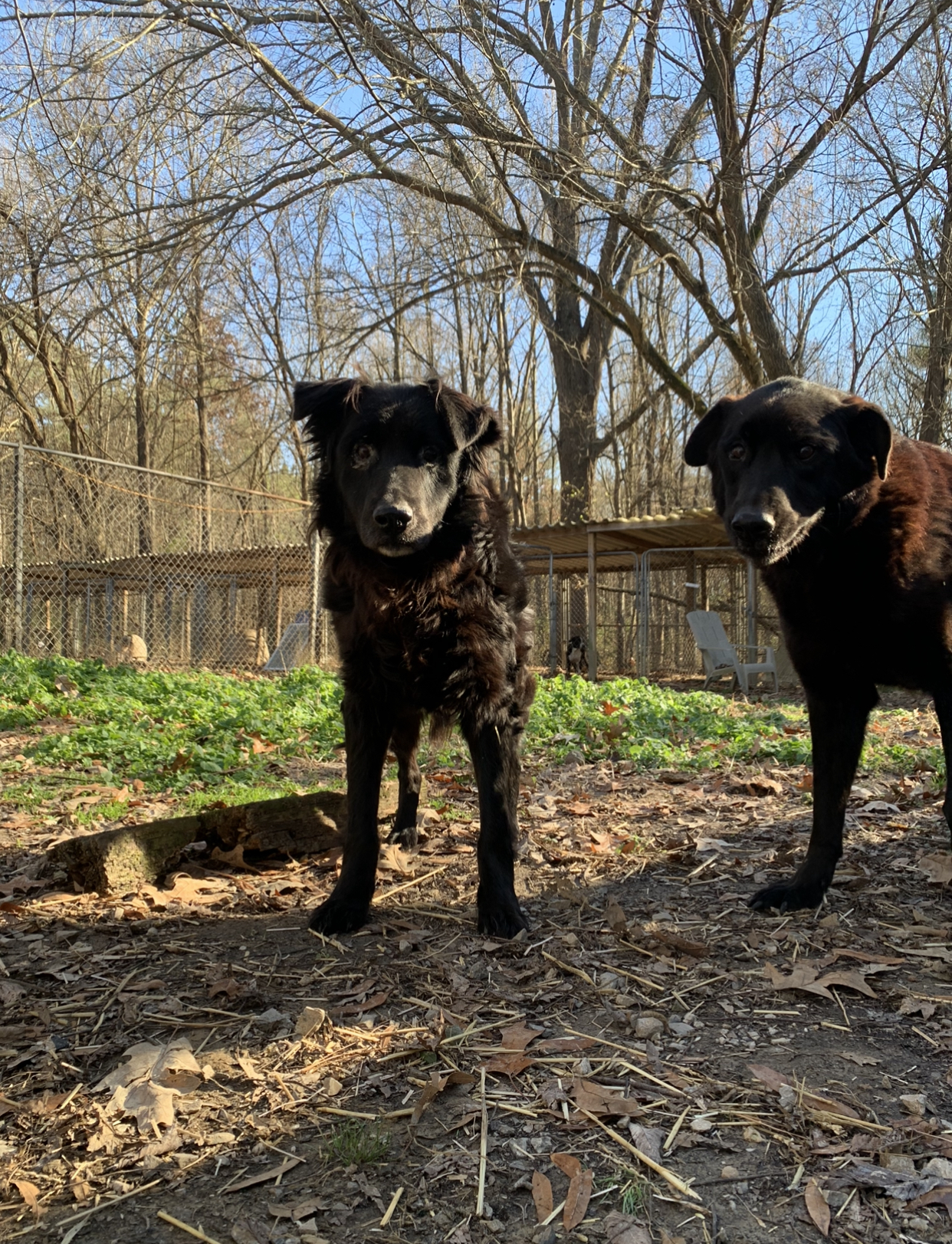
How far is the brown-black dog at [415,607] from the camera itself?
10.0 ft

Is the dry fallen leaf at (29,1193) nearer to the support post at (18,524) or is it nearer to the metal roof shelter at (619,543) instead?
the support post at (18,524)

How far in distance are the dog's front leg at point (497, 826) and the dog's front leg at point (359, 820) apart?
34cm

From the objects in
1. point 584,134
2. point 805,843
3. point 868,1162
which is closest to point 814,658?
point 805,843

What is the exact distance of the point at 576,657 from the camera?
1825 cm

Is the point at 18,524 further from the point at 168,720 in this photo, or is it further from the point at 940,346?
the point at 940,346

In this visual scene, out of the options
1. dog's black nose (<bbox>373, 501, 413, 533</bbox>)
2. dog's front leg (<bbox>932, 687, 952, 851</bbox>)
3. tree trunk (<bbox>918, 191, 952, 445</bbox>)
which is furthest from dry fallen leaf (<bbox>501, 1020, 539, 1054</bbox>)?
tree trunk (<bbox>918, 191, 952, 445</bbox>)

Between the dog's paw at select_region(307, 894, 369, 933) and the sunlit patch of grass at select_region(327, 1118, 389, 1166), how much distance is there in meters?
1.15

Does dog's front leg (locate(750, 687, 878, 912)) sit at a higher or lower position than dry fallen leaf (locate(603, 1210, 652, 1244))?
higher

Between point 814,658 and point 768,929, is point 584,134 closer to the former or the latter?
point 814,658

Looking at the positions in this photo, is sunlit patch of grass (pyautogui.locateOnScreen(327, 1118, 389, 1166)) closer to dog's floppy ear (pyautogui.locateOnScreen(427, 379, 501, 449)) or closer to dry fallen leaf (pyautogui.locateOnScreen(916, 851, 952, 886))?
dog's floppy ear (pyautogui.locateOnScreen(427, 379, 501, 449))

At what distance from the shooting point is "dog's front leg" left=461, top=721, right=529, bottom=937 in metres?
2.96

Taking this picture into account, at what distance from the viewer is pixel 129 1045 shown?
7.26 ft

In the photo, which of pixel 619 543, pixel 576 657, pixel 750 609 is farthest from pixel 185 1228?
pixel 619 543

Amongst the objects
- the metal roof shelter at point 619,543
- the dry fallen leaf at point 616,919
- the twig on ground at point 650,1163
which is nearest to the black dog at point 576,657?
the metal roof shelter at point 619,543
